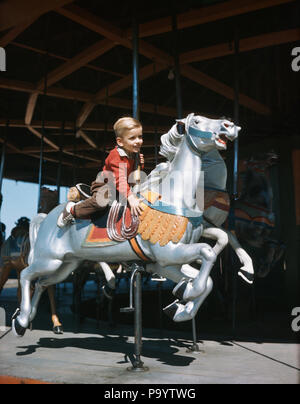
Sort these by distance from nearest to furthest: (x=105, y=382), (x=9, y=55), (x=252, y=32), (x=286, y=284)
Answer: (x=105, y=382) → (x=252, y=32) → (x=9, y=55) → (x=286, y=284)

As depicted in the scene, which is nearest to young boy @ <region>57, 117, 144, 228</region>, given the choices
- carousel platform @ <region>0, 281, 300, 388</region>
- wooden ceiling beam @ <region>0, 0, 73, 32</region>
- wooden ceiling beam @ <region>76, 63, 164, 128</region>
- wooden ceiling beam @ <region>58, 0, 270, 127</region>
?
carousel platform @ <region>0, 281, 300, 388</region>

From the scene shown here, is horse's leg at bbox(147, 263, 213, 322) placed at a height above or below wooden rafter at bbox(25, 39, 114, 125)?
below

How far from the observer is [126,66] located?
7.73 meters

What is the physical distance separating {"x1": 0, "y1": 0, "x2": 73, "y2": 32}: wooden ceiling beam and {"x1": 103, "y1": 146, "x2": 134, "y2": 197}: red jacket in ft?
7.68

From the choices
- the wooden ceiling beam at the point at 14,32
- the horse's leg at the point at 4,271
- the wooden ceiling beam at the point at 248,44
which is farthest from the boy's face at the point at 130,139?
the wooden ceiling beam at the point at 248,44

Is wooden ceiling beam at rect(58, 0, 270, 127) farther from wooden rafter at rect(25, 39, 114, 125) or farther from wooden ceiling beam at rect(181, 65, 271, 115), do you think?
wooden rafter at rect(25, 39, 114, 125)

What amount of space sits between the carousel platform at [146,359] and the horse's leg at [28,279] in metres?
0.37

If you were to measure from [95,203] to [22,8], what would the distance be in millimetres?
2785

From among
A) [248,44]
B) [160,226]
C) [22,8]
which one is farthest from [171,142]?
[248,44]

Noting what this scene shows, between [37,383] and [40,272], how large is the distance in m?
1.04

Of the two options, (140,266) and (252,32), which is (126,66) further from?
(140,266)

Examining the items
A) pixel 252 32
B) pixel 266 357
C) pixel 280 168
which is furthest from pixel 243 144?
Result: pixel 266 357

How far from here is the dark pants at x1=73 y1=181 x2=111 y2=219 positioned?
11.3 ft

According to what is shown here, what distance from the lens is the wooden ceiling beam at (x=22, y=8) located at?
14.9 ft
